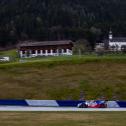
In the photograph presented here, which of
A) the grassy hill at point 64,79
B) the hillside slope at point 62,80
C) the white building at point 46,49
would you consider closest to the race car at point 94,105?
the grassy hill at point 64,79

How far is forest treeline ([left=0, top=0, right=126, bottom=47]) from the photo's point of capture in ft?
541

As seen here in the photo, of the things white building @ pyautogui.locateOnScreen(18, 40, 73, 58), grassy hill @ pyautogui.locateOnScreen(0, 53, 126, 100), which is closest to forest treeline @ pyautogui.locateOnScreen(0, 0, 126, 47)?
white building @ pyautogui.locateOnScreen(18, 40, 73, 58)

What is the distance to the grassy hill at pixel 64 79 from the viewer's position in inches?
2653

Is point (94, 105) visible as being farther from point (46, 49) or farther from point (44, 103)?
point (46, 49)

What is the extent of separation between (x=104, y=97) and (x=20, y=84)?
1343 centimetres

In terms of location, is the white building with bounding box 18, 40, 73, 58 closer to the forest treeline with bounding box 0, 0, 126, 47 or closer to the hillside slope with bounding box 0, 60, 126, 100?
the forest treeline with bounding box 0, 0, 126, 47

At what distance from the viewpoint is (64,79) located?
7400cm

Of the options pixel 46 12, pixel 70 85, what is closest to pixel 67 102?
pixel 70 85

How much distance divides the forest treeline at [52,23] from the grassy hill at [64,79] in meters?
68.6

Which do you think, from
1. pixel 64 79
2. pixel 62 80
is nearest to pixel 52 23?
pixel 64 79

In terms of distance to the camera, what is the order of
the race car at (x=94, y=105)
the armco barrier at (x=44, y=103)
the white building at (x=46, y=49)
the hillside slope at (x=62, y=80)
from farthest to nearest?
the white building at (x=46, y=49) < the hillside slope at (x=62, y=80) < the armco barrier at (x=44, y=103) < the race car at (x=94, y=105)

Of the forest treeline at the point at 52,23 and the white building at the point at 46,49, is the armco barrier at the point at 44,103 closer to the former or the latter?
the white building at the point at 46,49

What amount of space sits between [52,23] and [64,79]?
110646mm

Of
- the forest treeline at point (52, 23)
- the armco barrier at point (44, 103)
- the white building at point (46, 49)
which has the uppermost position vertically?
the forest treeline at point (52, 23)
